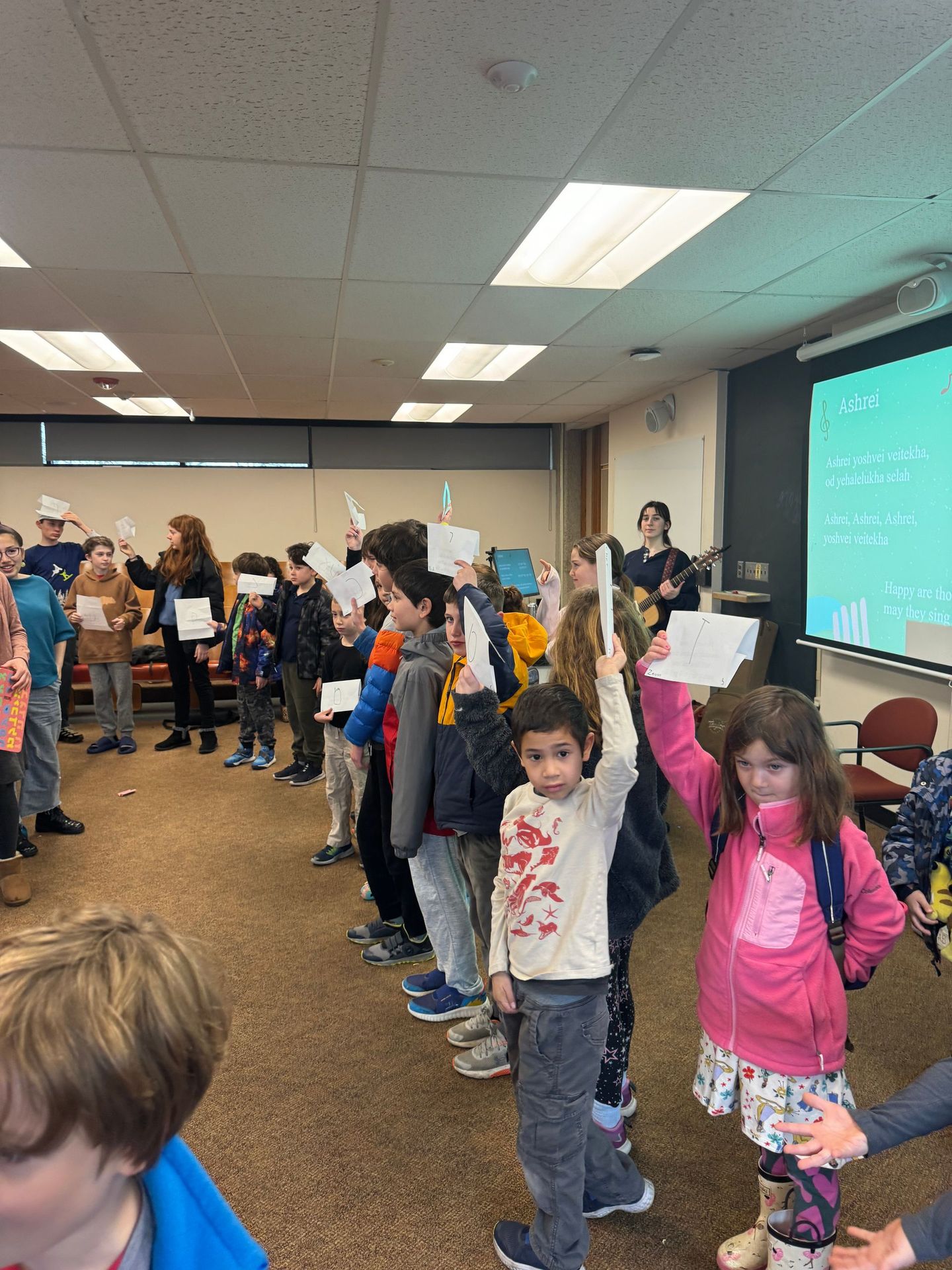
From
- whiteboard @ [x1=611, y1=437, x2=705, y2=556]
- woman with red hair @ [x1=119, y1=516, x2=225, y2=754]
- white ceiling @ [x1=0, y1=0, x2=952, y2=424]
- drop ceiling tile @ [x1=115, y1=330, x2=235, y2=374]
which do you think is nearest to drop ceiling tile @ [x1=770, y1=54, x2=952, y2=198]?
white ceiling @ [x1=0, y1=0, x2=952, y2=424]

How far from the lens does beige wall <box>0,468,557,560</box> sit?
8039 mm

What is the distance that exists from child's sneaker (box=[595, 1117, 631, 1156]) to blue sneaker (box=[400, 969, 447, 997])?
83 centimetres

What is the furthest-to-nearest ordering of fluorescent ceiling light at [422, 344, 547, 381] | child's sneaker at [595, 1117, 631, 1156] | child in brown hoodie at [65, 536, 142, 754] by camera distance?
child in brown hoodie at [65, 536, 142, 754]
fluorescent ceiling light at [422, 344, 547, 381]
child's sneaker at [595, 1117, 631, 1156]

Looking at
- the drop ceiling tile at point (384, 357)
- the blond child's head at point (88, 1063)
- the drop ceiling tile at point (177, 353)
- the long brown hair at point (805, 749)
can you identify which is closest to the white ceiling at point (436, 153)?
the drop ceiling tile at point (177, 353)

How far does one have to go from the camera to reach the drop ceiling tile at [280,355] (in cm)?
459

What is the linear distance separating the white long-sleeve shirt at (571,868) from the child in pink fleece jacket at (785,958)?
0.84 feet

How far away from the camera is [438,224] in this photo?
2.81m

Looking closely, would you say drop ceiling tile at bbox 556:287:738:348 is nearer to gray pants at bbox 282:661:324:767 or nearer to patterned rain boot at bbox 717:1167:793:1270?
gray pants at bbox 282:661:324:767

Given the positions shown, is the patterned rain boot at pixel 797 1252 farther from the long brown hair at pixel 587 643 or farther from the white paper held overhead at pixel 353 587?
the white paper held overhead at pixel 353 587

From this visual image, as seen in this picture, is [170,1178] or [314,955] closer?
[170,1178]

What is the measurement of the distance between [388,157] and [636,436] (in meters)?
4.91

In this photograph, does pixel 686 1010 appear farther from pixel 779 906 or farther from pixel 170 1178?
pixel 170 1178

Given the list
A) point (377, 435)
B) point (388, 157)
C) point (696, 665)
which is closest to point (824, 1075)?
point (696, 665)

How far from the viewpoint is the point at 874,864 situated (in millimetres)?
1449
